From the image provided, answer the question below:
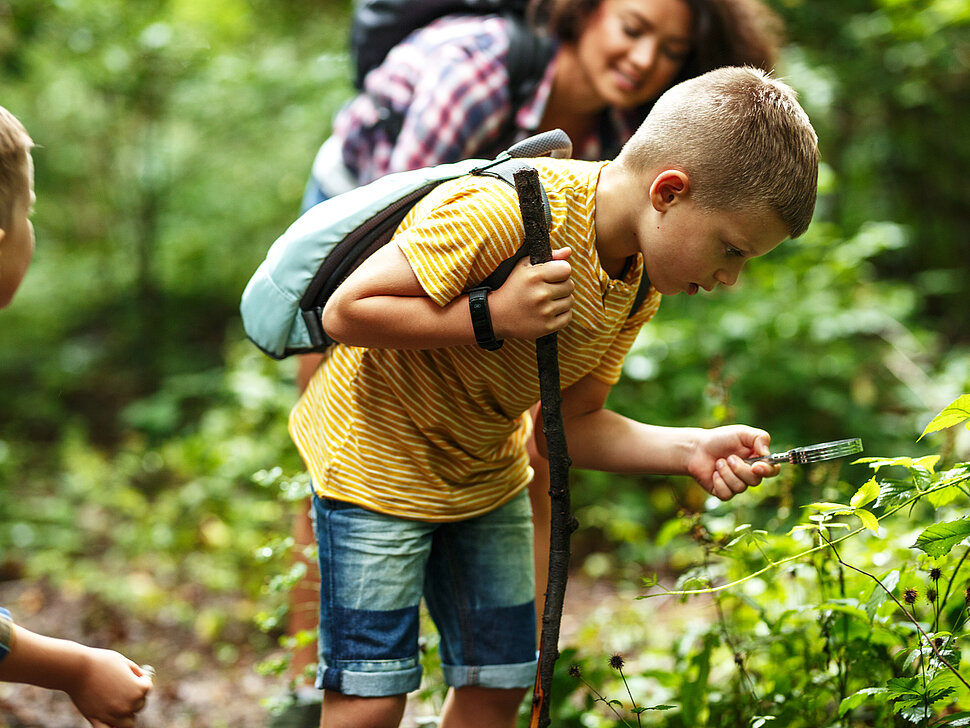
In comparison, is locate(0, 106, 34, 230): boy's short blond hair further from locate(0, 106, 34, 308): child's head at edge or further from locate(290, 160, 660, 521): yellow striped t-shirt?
locate(290, 160, 660, 521): yellow striped t-shirt

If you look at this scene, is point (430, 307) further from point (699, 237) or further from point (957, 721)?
point (957, 721)

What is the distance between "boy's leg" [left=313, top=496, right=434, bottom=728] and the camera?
5.82 feet

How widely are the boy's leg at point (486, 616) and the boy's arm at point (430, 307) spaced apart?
57 centimetres

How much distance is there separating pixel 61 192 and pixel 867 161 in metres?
5.93

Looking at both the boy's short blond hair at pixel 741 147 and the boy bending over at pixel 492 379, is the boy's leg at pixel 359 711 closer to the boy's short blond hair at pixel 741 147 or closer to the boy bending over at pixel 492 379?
the boy bending over at pixel 492 379

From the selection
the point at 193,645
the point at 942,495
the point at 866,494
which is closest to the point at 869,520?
the point at 866,494

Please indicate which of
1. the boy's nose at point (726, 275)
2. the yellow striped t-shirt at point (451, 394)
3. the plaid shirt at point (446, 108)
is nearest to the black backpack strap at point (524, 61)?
the plaid shirt at point (446, 108)

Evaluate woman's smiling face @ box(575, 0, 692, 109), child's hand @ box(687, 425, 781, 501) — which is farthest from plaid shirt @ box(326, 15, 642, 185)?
child's hand @ box(687, 425, 781, 501)

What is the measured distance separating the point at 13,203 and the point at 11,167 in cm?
6

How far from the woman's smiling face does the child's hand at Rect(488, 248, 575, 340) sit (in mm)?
1330

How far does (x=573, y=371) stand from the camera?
1.82 metres

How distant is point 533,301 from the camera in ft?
4.94

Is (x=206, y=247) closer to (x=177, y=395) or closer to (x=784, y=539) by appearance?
(x=177, y=395)

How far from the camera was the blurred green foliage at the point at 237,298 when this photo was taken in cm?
410
